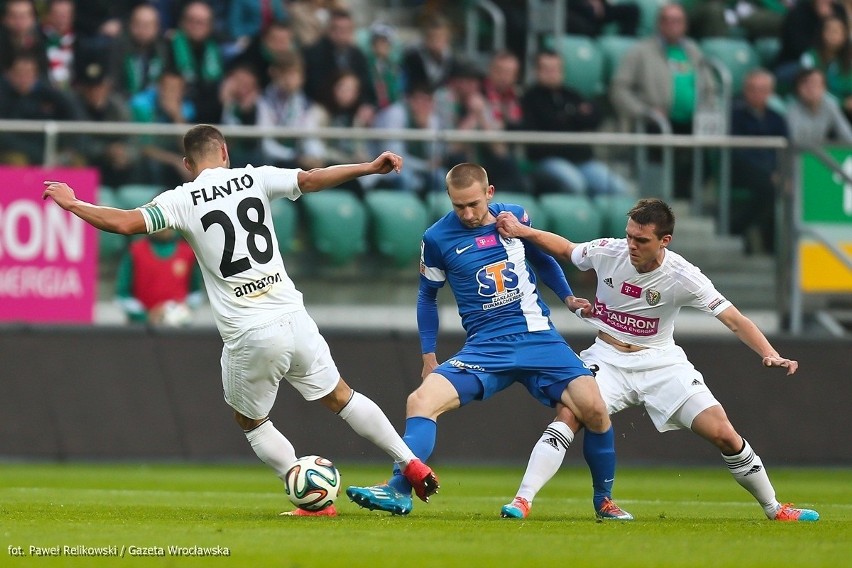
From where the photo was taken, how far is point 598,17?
19.6 meters

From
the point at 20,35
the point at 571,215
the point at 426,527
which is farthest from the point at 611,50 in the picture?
the point at 426,527

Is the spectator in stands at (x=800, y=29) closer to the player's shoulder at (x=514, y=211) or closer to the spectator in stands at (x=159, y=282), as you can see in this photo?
the spectator in stands at (x=159, y=282)

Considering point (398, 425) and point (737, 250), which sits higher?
point (737, 250)

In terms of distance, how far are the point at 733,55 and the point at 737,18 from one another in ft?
3.91

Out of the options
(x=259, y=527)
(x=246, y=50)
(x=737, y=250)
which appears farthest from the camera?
(x=246, y=50)

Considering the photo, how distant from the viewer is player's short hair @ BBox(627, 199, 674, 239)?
347 inches

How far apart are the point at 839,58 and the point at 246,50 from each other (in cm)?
789

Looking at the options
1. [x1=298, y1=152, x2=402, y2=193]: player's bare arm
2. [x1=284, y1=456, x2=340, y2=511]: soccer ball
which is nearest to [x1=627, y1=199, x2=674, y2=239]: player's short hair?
[x1=298, y1=152, x2=402, y2=193]: player's bare arm

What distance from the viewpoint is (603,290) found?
9.32 m

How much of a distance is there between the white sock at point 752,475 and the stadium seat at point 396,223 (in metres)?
5.67

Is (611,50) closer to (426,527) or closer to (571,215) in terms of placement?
(571,215)

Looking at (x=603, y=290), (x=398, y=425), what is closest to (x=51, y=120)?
(x=398, y=425)

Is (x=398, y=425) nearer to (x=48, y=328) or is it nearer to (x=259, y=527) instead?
(x=48, y=328)

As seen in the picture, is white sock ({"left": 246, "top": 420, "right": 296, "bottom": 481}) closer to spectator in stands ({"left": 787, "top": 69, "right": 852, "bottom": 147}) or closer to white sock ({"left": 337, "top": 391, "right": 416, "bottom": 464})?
white sock ({"left": 337, "top": 391, "right": 416, "bottom": 464})
